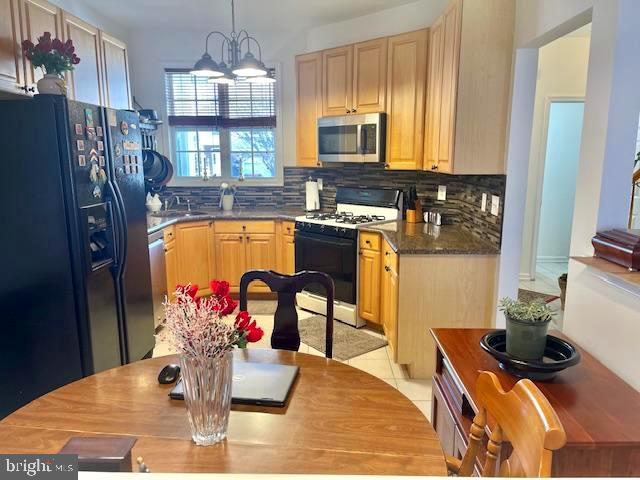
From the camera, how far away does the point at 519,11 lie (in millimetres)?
2561

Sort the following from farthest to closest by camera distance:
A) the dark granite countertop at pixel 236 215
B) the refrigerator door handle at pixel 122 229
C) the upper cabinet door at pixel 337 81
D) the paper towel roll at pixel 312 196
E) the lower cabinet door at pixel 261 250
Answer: the paper towel roll at pixel 312 196 → the lower cabinet door at pixel 261 250 → the dark granite countertop at pixel 236 215 → the upper cabinet door at pixel 337 81 → the refrigerator door handle at pixel 122 229

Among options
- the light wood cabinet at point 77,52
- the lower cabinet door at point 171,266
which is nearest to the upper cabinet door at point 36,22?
the light wood cabinet at point 77,52

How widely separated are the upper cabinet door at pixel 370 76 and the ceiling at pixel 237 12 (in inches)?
14.0

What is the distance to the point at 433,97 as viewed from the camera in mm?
3332

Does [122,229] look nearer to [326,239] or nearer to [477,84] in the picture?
Result: [326,239]

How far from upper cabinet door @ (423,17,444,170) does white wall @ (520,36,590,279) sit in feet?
6.19

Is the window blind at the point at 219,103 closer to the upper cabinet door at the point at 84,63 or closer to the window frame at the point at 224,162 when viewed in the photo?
the window frame at the point at 224,162

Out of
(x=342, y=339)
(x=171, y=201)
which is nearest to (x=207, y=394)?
(x=342, y=339)

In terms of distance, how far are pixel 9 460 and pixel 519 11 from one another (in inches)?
117

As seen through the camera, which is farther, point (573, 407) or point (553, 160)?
point (553, 160)

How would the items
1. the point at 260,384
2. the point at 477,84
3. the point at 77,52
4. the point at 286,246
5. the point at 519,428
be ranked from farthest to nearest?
the point at 286,246 < the point at 77,52 < the point at 477,84 < the point at 260,384 < the point at 519,428

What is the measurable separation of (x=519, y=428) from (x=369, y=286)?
2768mm

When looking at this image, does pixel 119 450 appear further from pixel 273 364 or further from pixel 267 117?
pixel 267 117

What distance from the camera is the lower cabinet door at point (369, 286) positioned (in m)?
3.62
